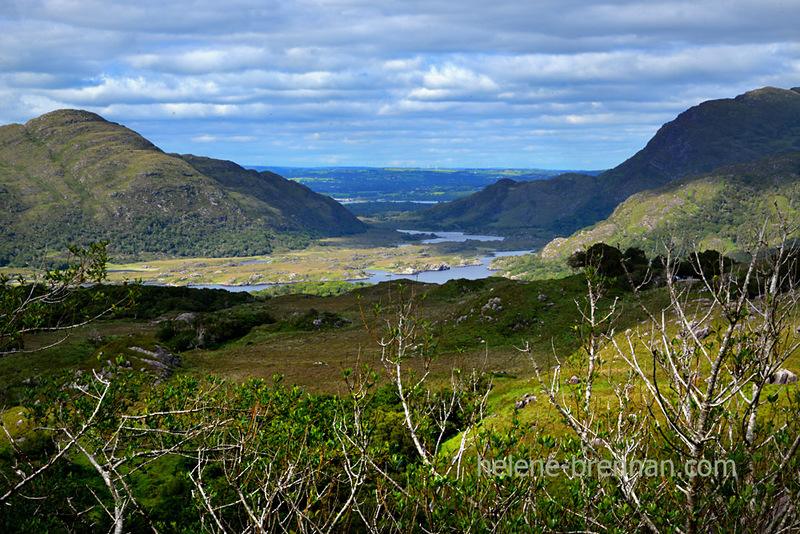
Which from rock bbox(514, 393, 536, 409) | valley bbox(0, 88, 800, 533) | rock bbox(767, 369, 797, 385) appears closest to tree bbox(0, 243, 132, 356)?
valley bbox(0, 88, 800, 533)

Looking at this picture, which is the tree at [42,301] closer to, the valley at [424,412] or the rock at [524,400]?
the valley at [424,412]

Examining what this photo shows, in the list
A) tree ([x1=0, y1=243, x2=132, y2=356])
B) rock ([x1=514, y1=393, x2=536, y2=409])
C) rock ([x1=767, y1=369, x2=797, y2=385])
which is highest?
tree ([x1=0, y1=243, x2=132, y2=356])

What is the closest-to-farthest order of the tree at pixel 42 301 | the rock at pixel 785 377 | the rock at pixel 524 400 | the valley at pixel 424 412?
the valley at pixel 424 412 → the tree at pixel 42 301 → the rock at pixel 785 377 → the rock at pixel 524 400

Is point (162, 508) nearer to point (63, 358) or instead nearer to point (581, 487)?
point (581, 487)

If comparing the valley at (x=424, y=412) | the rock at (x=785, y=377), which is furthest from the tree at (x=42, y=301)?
the rock at (x=785, y=377)

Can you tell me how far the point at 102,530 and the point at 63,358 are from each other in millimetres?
38753

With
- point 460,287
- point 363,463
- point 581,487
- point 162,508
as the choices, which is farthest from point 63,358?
point 460,287

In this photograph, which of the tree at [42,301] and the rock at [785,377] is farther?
the rock at [785,377]

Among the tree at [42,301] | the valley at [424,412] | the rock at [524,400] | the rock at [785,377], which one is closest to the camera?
the valley at [424,412]

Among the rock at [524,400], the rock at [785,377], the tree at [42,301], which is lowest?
the rock at [524,400]

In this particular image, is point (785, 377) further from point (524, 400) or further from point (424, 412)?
point (424, 412)

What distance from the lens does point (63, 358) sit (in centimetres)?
5109

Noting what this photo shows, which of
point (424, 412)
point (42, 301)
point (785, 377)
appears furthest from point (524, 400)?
point (42, 301)

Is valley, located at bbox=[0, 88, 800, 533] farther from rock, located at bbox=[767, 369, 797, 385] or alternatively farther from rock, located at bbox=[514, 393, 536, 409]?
rock, located at bbox=[514, 393, 536, 409]
